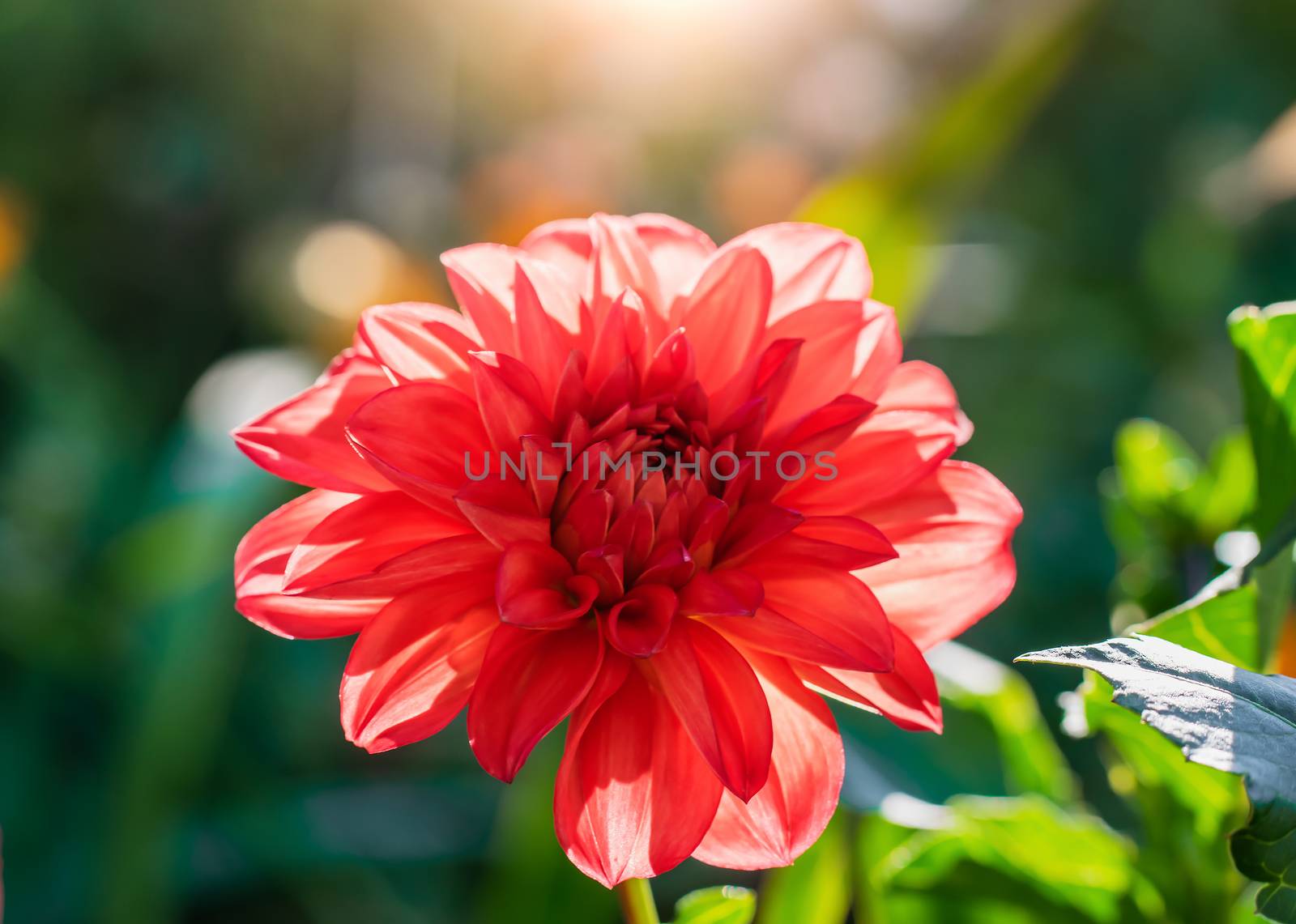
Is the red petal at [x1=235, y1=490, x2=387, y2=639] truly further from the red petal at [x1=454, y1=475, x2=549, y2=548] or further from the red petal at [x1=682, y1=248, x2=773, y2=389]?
the red petal at [x1=682, y1=248, x2=773, y2=389]

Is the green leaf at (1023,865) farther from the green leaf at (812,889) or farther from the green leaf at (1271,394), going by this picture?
the green leaf at (1271,394)

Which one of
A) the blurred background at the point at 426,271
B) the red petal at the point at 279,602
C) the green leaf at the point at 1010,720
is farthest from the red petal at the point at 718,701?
the green leaf at the point at 1010,720

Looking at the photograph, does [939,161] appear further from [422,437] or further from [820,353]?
[422,437]

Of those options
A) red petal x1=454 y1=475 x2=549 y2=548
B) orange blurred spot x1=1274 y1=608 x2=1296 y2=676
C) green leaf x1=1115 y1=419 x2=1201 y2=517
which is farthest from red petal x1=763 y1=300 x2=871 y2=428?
orange blurred spot x1=1274 y1=608 x2=1296 y2=676

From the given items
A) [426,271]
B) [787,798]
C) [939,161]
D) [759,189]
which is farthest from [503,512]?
[759,189]

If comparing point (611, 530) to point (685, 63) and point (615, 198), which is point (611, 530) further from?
point (685, 63)

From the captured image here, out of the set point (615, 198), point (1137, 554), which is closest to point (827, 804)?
point (1137, 554)

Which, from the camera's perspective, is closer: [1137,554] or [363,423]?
[363,423]
